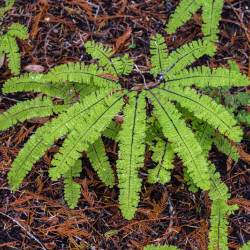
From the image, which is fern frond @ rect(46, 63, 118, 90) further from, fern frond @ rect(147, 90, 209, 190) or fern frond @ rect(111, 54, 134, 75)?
fern frond @ rect(147, 90, 209, 190)

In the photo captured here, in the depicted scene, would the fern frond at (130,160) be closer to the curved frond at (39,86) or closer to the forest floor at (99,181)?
the forest floor at (99,181)

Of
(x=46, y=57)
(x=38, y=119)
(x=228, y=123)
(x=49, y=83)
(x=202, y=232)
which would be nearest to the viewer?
(x=228, y=123)

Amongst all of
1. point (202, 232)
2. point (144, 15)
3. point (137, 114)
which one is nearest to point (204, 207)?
point (202, 232)

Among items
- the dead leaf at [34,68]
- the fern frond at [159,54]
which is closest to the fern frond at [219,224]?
the fern frond at [159,54]

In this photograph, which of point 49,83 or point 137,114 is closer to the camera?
point 137,114

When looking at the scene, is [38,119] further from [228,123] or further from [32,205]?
[228,123]

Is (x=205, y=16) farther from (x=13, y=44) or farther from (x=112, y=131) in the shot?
(x=13, y=44)

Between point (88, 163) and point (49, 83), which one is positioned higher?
point (49, 83)
